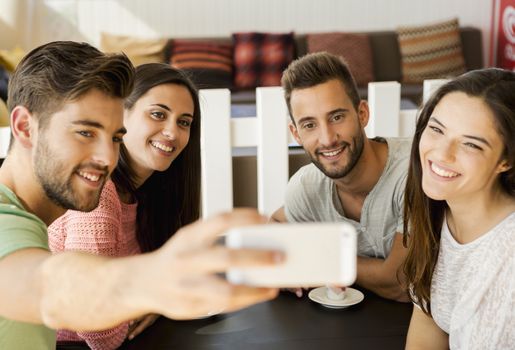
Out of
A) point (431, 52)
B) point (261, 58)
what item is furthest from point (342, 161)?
point (431, 52)

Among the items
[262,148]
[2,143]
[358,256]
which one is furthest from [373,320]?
[2,143]

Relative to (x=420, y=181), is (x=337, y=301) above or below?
below

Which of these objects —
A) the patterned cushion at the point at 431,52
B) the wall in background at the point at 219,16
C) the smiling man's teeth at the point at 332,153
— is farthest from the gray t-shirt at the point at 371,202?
the wall in background at the point at 219,16

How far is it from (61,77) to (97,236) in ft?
1.44

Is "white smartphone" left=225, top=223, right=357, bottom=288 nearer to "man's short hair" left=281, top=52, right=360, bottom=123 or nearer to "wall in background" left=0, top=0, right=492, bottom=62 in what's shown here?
"man's short hair" left=281, top=52, right=360, bottom=123

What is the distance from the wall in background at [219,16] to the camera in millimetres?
4875

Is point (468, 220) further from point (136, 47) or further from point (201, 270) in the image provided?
point (136, 47)

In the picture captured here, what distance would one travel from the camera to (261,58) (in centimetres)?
442

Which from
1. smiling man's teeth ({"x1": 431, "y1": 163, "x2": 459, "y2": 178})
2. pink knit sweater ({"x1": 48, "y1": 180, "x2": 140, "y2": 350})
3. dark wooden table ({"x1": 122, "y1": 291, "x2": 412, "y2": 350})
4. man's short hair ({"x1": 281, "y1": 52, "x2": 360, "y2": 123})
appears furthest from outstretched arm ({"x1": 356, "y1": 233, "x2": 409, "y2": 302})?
pink knit sweater ({"x1": 48, "y1": 180, "x2": 140, "y2": 350})

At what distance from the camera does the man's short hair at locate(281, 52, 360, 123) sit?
1841 mm

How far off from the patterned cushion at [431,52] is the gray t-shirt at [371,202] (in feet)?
8.94

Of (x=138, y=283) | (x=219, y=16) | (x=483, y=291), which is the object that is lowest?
(x=483, y=291)

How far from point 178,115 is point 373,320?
70 cm

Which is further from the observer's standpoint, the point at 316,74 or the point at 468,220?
the point at 316,74
